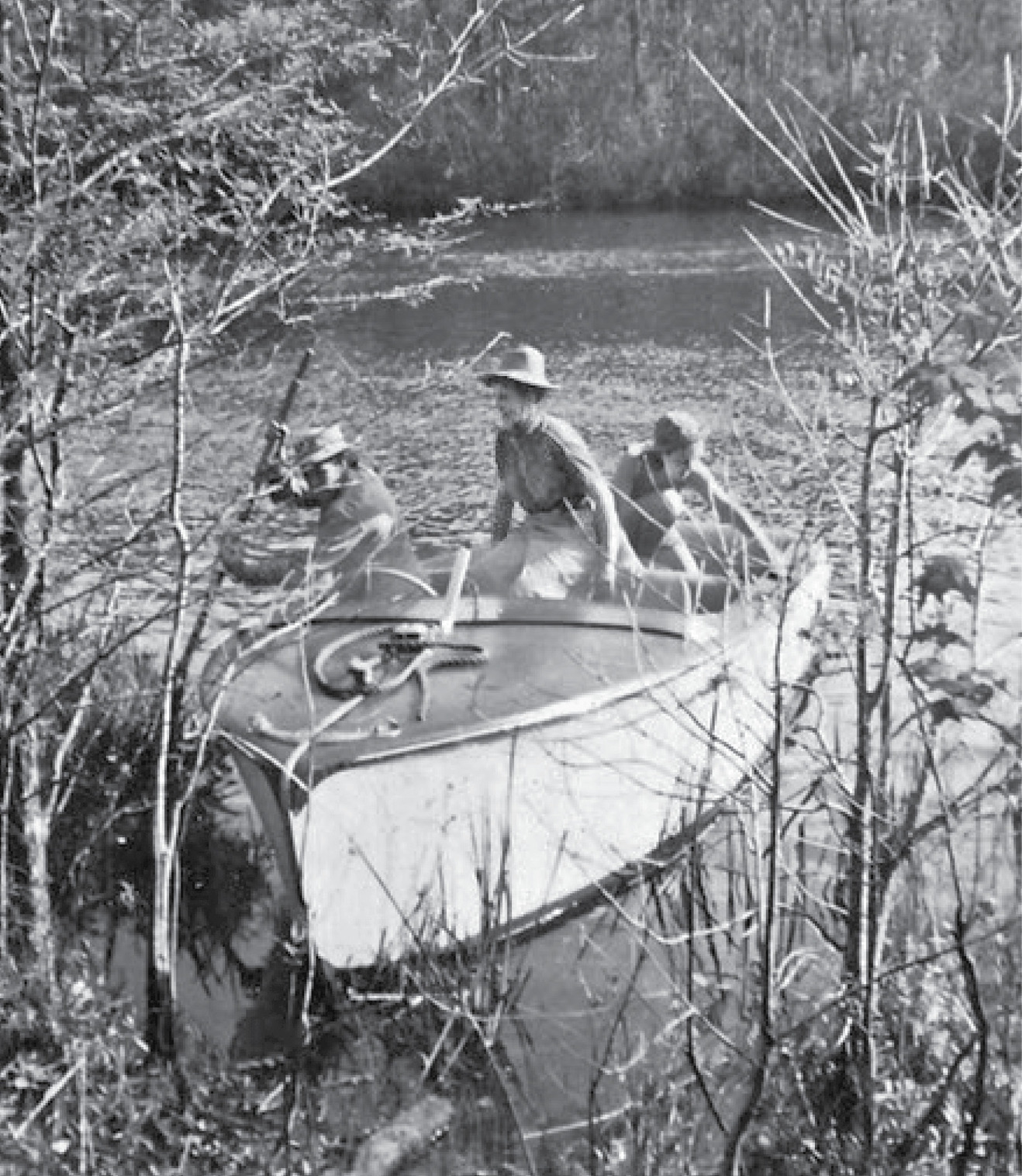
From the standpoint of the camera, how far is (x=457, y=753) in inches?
233

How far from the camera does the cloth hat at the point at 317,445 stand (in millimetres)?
4891

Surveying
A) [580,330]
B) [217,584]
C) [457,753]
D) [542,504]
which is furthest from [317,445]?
[580,330]

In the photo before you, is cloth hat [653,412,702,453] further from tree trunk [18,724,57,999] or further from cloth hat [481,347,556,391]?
tree trunk [18,724,57,999]

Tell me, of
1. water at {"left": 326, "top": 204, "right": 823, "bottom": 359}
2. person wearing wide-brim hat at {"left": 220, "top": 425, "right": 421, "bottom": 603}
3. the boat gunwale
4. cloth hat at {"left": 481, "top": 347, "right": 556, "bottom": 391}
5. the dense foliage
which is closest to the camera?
the boat gunwale

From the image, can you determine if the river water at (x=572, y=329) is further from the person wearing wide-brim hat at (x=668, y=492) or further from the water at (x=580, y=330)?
the person wearing wide-brim hat at (x=668, y=492)

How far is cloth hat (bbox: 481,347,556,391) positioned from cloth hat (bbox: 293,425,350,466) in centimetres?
80

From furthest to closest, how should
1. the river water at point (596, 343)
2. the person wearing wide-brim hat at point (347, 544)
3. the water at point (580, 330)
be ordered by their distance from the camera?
the person wearing wide-brim hat at point (347, 544), the water at point (580, 330), the river water at point (596, 343)

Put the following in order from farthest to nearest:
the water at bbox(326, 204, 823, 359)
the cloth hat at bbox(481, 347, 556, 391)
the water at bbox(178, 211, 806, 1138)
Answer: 1. the water at bbox(326, 204, 823, 359)
2. the cloth hat at bbox(481, 347, 556, 391)
3. the water at bbox(178, 211, 806, 1138)

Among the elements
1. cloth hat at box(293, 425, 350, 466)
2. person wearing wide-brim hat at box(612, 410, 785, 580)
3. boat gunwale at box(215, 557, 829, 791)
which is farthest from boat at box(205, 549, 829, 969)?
person wearing wide-brim hat at box(612, 410, 785, 580)

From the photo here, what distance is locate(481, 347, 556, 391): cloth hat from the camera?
707cm

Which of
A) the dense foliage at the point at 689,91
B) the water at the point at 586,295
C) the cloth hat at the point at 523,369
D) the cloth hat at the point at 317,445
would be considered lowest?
the water at the point at 586,295

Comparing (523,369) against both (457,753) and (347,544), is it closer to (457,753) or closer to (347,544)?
(347,544)

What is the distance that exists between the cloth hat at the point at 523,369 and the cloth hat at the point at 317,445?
80 centimetres

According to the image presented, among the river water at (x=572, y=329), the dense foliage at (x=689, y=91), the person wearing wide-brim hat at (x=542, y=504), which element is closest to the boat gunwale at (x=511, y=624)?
the person wearing wide-brim hat at (x=542, y=504)
